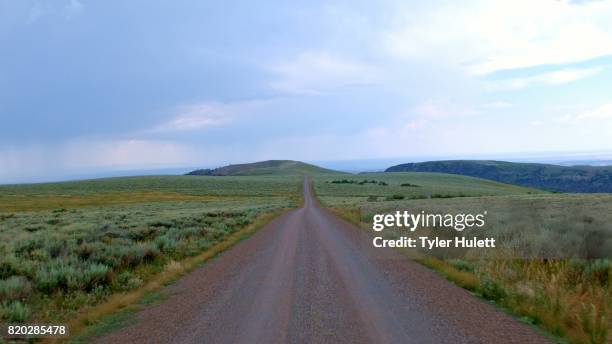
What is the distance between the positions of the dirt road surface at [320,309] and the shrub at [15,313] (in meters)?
1.71

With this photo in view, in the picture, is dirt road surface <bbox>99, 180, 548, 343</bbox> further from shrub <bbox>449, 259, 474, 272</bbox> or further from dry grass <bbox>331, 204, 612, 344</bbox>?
shrub <bbox>449, 259, 474, 272</bbox>

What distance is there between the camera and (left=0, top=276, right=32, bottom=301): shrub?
8.39 metres

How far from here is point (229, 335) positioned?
663 cm

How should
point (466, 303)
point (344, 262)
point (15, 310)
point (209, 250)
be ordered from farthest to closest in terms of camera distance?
point (209, 250) < point (344, 262) < point (466, 303) < point (15, 310)

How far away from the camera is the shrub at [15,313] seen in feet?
24.2

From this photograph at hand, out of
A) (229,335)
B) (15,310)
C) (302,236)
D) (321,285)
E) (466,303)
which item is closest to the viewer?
(229,335)

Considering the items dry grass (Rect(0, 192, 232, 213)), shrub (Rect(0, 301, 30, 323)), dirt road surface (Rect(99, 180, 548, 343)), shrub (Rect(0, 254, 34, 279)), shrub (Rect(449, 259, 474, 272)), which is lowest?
dry grass (Rect(0, 192, 232, 213))

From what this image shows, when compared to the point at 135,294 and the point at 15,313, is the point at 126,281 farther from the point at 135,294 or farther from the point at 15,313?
the point at 15,313

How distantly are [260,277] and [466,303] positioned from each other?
4807mm

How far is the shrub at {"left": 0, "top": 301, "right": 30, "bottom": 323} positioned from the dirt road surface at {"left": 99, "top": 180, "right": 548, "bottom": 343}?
1.71 meters

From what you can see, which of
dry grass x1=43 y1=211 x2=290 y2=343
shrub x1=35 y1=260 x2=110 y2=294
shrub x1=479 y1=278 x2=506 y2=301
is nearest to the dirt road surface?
shrub x1=479 y1=278 x2=506 y2=301

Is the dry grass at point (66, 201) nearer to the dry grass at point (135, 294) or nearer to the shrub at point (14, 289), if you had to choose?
the dry grass at point (135, 294)

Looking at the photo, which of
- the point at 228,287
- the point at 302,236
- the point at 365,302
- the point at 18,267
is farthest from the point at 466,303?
the point at 302,236

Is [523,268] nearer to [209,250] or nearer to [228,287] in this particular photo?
[228,287]
